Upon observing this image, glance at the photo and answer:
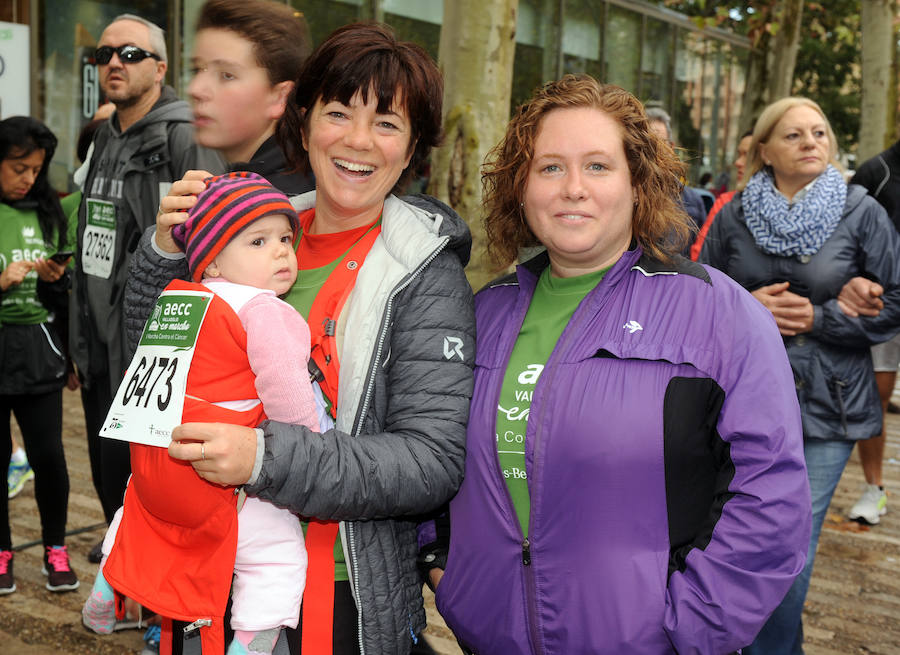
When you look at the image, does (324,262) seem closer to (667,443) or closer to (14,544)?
(667,443)

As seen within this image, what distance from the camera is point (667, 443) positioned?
76.9 inches

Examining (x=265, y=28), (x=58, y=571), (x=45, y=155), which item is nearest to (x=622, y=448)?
(x=265, y=28)

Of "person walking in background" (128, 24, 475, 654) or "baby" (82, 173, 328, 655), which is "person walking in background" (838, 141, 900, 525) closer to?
"person walking in background" (128, 24, 475, 654)

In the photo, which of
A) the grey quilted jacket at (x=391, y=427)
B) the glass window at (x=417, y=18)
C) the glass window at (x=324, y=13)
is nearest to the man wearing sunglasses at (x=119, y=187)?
the grey quilted jacket at (x=391, y=427)

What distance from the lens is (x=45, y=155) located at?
508 centimetres

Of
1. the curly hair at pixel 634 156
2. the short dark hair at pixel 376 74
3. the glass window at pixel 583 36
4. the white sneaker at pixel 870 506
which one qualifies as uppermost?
the glass window at pixel 583 36

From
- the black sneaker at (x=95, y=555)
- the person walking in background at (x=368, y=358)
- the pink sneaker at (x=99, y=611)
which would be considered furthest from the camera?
the black sneaker at (x=95, y=555)

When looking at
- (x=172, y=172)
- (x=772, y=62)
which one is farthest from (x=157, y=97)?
(x=772, y=62)

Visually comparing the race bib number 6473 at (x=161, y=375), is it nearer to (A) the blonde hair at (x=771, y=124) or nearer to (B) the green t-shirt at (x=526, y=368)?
(B) the green t-shirt at (x=526, y=368)

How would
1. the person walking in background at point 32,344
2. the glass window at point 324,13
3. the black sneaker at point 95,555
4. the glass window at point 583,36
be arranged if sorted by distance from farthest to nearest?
the glass window at point 583,36 < the glass window at point 324,13 < the black sneaker at point 95,555 < the person walking in background at point 32,344

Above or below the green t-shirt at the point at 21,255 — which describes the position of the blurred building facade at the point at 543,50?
above

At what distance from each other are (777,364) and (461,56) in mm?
3892

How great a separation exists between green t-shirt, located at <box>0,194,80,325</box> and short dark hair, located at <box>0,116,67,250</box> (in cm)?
6

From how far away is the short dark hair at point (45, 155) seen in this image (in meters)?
4.93
